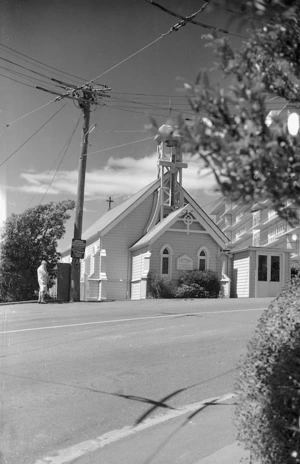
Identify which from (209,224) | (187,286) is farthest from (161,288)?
(209,224)

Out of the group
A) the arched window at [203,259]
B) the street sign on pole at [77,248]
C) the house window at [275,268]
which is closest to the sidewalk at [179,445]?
the street sign on pole at [77,248]

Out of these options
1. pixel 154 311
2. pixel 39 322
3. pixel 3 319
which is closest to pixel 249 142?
pixel 39 322

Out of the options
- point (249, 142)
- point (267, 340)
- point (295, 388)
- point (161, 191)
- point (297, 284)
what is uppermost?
point (161, 191)

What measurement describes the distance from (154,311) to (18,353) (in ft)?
23.3

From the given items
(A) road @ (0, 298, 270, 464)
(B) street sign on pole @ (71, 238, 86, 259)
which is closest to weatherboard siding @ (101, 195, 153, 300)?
(B) street sign on pole @ (71, 238, 86, 259)

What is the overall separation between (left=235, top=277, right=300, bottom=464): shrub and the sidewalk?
3.37 ft

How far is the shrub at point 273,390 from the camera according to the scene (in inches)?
108

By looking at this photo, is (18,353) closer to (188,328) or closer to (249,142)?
(188,328)

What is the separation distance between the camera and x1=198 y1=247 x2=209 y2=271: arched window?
25750mm

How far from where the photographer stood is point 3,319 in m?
13.4

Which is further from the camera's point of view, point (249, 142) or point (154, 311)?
point (154, 311)

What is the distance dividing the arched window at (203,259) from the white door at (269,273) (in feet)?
8.44

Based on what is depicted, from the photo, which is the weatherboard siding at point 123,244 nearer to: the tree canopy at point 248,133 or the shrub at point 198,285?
the shrub at point 198,285

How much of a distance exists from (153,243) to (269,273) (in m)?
6.08
